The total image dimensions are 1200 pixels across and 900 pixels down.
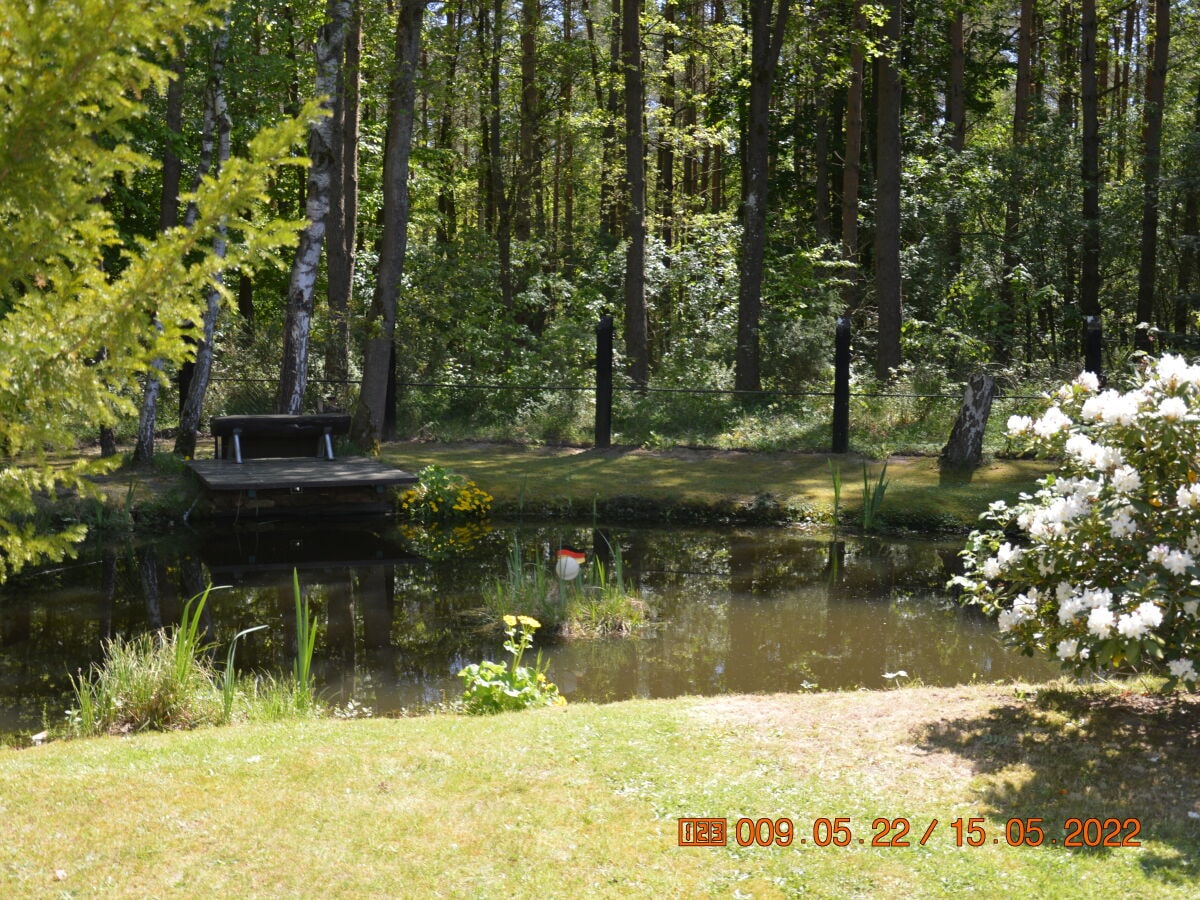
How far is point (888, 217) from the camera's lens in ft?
61.4

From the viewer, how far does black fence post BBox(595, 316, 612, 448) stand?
15.7 m

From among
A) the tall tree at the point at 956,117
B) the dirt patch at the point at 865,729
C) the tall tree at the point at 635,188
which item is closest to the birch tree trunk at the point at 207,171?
the tall tree at the point at 635,188

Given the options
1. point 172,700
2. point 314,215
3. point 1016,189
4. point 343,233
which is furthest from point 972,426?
point 172,700

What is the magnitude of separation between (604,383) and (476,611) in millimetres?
6964

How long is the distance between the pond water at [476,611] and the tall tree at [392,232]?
9.55 ft

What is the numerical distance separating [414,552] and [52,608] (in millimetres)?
3417

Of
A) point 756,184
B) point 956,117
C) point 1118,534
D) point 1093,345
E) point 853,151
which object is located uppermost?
point 956,117

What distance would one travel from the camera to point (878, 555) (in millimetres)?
11453

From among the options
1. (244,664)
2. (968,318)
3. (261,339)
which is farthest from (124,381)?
(968,318)

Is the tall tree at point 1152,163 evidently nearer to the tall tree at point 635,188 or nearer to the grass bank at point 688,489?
the grass bank at point 688,489

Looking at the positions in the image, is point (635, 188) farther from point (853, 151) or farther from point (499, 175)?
point (853, 151)

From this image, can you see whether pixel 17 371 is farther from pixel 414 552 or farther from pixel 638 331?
pixel 638 331

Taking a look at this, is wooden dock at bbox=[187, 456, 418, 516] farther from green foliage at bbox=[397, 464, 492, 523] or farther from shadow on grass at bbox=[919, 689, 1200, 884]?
shadow on grass at bbox=[919, 689, 1200, 884]

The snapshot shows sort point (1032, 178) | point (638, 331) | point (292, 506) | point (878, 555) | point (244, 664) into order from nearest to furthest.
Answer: point (244, 664)
point (878, 555)
point (292, 506)
point (638, 331)
point (1032, 178)
